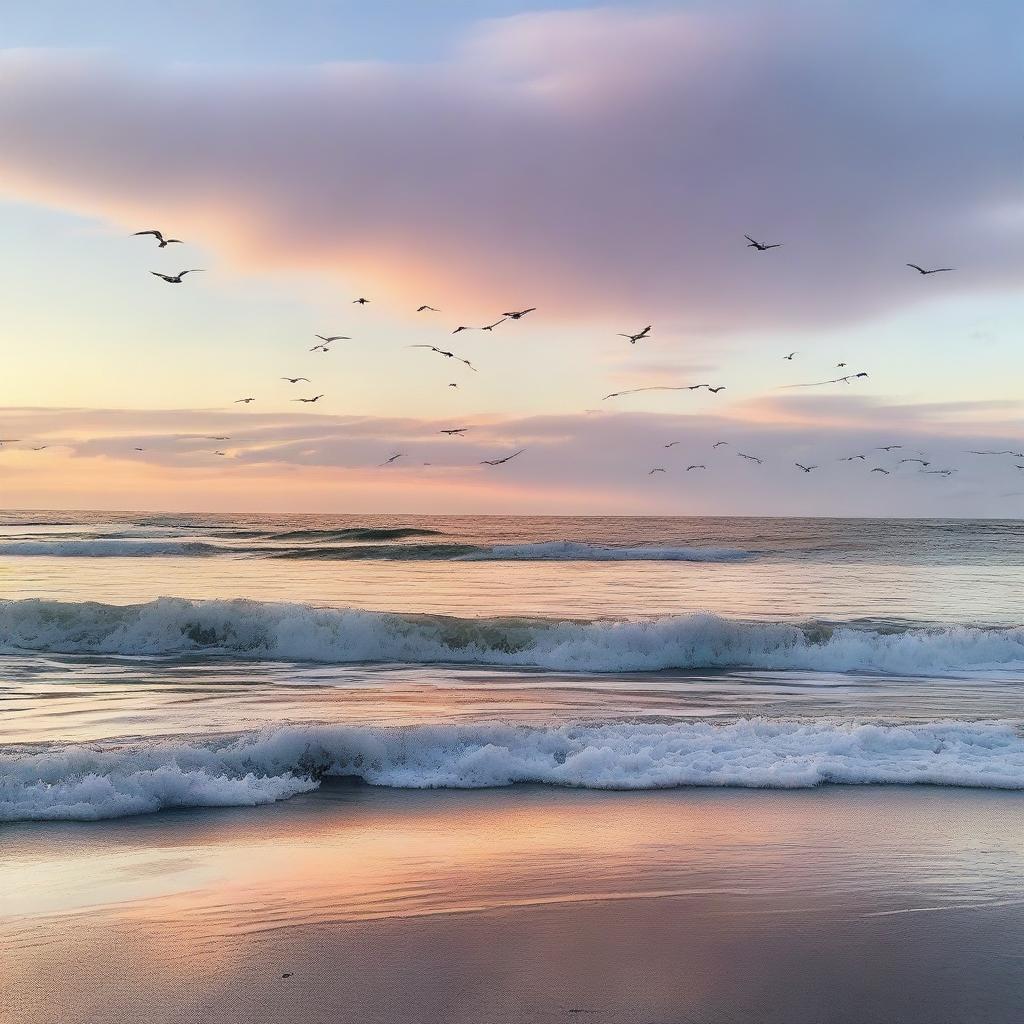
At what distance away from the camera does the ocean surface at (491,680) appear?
10023mm

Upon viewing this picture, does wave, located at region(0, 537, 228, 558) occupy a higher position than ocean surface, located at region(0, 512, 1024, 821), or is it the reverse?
wave, located at region(0, 537, 228, 558)

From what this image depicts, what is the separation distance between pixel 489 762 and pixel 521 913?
3.63 metres

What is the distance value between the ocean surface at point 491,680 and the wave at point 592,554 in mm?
7726

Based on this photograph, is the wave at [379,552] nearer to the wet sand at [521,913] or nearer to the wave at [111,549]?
the wave at [111,549]

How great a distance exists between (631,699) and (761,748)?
155 inches

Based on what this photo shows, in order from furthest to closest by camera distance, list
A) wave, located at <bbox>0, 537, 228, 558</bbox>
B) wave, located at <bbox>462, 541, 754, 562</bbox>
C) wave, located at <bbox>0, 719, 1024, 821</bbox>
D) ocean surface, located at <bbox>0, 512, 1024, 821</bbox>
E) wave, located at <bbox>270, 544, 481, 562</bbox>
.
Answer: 1. wave, located at <bbox>462, 541, 754, 562</bbox>
2. wave, located at <bbox>0, 537, 228, 558</bbox>
3. wave, located at <bbox>270, 544, 481, 562</bbox>
4. ocean surface, located at <bbox>0, 512, 1024, 821</bbox>
5. wave, located at <bbox>0, 719, 1024, 821</bbox>

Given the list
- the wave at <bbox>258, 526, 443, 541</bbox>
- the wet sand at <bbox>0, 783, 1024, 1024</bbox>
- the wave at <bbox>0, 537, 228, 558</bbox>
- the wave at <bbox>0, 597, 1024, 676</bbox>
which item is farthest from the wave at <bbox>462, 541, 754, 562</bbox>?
the wet sand at <bbox>0, 783, 1024, 1024</bbox>

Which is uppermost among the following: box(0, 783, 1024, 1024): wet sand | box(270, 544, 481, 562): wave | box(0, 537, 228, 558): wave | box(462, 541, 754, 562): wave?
box(0, 537, 228, 558): wave

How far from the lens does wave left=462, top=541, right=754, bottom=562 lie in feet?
166

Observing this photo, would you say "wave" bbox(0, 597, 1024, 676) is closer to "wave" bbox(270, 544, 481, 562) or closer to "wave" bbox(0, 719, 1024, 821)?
"wave" bbox(0, 719, 1024, 821)

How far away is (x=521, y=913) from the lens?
6.53 meters

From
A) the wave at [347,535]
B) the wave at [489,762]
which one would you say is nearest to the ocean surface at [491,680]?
the wave at [489,762]

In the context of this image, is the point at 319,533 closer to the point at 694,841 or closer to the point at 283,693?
the point at 283,693

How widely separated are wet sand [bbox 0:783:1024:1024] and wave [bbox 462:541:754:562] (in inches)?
1609
